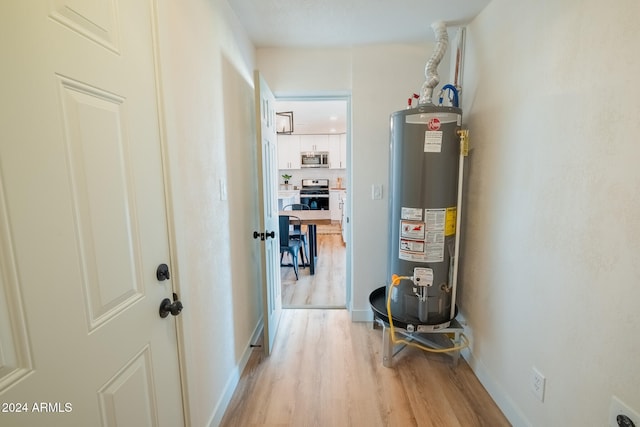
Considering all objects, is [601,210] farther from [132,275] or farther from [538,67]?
[132,275]

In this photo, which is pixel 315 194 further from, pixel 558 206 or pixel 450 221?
pixel 558 206

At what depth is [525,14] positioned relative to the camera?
1.43m

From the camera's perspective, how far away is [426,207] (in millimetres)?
1819

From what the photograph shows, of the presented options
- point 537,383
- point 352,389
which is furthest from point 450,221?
point 352,389

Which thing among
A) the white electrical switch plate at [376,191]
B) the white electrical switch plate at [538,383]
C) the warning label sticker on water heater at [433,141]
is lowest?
the white electrical switch plate at [538,383]

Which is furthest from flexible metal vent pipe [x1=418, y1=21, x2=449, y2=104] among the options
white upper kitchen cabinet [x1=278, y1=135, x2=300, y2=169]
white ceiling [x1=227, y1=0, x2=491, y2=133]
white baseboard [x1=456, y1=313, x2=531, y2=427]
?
white upper kitchen cabinet [x1=278, y1=135, x2=300, y2=169]

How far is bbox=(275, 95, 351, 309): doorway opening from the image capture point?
Result: 2.98m

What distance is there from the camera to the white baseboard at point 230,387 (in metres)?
1.47

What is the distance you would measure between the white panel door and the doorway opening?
1.82 meters

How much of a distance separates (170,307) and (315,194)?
6.22 metres

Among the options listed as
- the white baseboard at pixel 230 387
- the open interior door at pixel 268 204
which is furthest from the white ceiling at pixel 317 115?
the white baseboard at pixel 230 387

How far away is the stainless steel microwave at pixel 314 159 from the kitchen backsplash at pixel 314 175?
298mm

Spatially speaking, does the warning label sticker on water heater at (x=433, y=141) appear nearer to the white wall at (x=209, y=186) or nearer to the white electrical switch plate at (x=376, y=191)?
the white electrical switch plate at (x=376, y=191)

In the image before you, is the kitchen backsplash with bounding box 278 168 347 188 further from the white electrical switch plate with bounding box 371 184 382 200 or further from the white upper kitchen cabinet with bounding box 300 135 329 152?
the white electrical switch plate with bounding box 371 184 382 200
